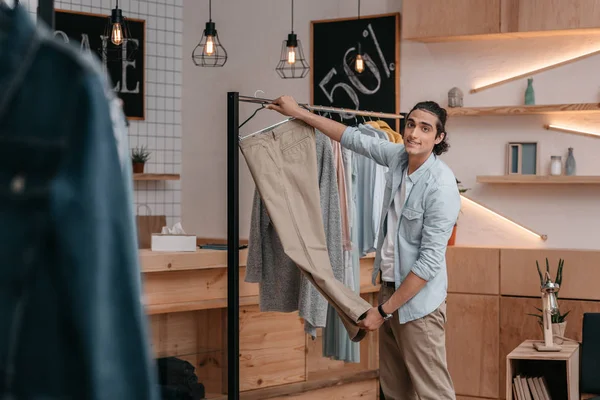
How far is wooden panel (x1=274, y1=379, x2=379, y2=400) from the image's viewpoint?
4883 mm

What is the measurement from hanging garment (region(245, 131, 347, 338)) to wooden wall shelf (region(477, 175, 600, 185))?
230cm

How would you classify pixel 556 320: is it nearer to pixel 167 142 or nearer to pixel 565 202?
pixel 565 202

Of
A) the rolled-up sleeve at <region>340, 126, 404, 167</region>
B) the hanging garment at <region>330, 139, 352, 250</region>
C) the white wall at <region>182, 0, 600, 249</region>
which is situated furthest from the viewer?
the white wall at <region>182, 0, 600, 249</region>

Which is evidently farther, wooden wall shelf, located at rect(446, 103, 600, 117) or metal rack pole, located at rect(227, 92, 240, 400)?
wooden wall shelf, located at rect(446, 103, 600, 117)

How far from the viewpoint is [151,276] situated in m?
4.27

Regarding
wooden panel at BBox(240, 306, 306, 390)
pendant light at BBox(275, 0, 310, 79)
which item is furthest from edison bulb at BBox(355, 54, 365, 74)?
wooden panel at BBox(240, 306, 306, 390)

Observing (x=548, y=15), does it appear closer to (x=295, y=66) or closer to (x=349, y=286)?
(x=295, y=66)

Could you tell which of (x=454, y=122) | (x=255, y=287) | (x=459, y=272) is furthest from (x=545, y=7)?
(x=255, y=287)

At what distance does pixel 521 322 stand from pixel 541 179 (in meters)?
1.00

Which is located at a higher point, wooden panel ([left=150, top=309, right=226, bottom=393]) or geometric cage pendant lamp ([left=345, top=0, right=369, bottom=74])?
geometric cage pendant lamp ([left=345, top=0, right=369, bottom=74])

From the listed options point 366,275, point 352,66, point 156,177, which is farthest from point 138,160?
point 366,275

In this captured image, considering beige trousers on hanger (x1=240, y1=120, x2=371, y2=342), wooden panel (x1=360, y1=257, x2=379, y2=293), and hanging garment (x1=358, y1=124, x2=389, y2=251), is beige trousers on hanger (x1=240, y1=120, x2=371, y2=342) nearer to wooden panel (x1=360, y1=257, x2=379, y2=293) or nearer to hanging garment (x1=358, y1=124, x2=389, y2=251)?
hanging garment (x1=358, y1=124, x2=389, y2=251)

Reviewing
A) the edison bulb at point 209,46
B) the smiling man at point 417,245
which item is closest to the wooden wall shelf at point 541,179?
the edison bulb at point 209,46

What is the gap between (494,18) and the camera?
5.99 metres
